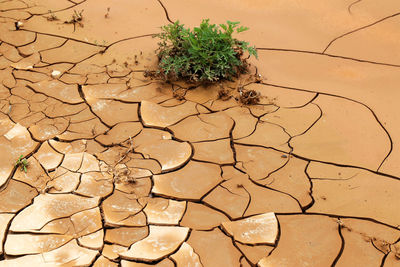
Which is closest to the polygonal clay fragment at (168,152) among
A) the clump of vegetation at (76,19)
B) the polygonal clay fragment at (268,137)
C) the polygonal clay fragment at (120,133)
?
the polygonal clay fragment at (120,133)

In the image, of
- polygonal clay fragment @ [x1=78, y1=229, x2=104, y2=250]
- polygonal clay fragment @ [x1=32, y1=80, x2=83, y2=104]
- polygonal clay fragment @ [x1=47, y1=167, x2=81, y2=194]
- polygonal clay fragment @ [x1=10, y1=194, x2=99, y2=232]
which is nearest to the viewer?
polygonal clay fragment @ [x1=78, y1=229, x2=104, y2=250]

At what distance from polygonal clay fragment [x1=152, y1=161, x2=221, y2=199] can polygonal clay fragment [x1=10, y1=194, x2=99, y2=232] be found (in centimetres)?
42

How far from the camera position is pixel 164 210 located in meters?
2.48

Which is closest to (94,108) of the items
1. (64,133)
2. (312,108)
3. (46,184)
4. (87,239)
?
(64,133)

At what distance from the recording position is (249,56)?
158 inches

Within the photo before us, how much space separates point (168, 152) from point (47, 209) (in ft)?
2.87

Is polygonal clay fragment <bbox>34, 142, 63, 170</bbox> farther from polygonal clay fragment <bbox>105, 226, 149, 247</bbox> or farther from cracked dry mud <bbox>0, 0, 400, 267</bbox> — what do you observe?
polygonal clay fragment <bbox>105, 226, 149, 247</bbox>

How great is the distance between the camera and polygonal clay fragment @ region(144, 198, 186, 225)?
241 cm

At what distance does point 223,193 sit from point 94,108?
1359 millimetres

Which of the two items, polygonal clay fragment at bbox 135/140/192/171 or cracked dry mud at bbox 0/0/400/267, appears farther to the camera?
polygonal clay fragment at bbox 135/140/192/171

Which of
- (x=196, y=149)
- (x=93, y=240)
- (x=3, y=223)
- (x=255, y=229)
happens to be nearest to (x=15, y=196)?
(x=3, y=223)

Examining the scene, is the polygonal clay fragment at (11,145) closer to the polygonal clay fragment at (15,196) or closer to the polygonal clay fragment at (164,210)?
the polygonal clay fragment at (15,196)

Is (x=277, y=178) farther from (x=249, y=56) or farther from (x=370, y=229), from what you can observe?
(x=249, y=56)

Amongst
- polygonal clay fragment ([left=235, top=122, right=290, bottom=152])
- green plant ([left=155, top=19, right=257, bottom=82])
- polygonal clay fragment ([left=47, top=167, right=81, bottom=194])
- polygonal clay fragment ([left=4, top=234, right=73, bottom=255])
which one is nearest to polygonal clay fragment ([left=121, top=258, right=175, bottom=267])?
polygonal clay fragment ([left=4, top=234, right=73, bottom=255])
